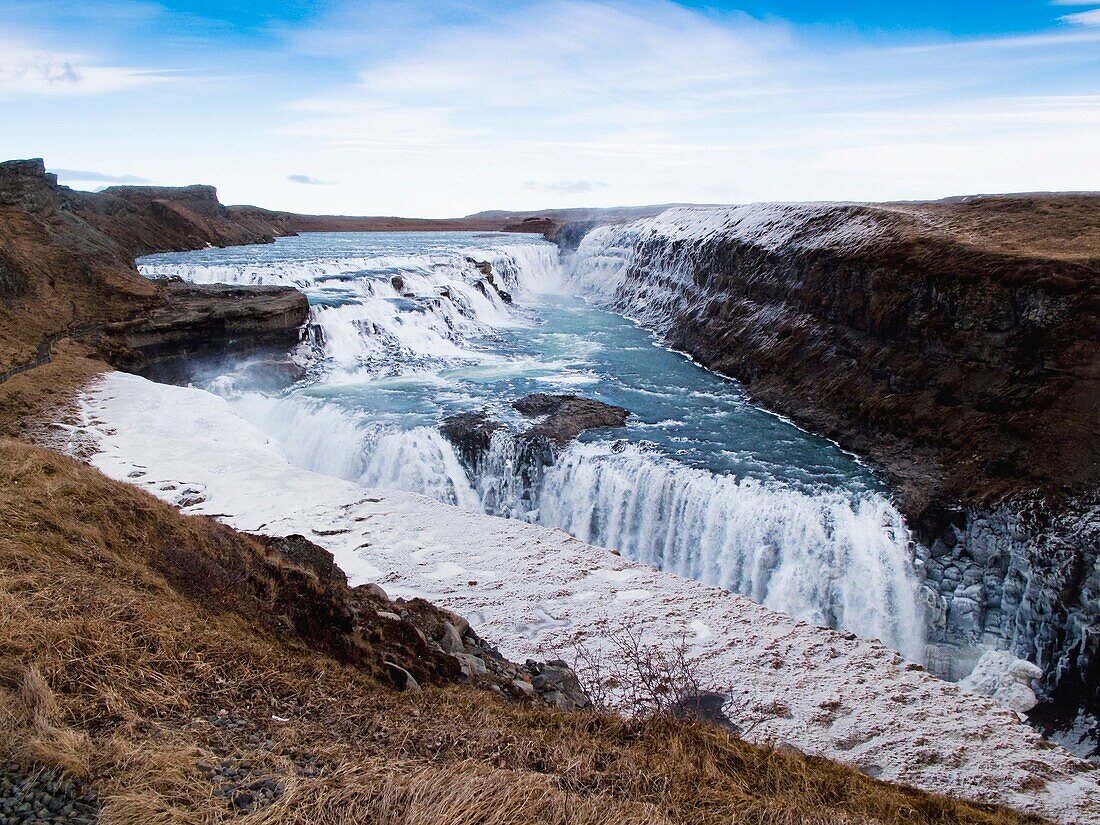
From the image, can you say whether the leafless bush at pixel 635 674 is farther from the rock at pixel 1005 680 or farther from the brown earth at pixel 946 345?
the brown earth at pixel 946 345

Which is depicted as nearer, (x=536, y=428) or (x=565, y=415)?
(x=536, y=428)

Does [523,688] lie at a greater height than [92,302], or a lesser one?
lesser

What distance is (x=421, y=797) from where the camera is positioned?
335cm

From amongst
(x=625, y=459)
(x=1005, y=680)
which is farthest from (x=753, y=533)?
(x=1005, y=680)

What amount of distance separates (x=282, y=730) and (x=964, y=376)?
14.7m

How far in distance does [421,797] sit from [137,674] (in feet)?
6.94

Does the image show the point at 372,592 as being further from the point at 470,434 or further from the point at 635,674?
the point at 470,434

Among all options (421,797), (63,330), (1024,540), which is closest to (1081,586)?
(1024,540)

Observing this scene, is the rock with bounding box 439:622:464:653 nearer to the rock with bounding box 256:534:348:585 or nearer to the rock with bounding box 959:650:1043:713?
the rock with bounding box 256:534:348:585

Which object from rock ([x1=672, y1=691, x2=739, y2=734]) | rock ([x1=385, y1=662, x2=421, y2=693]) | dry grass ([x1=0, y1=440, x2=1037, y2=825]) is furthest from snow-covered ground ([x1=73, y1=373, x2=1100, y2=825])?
rock ([x1=385, y1=662, x2=421, y2=693])

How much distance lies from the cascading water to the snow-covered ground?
1232mm

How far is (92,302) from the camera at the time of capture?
19.4 meters

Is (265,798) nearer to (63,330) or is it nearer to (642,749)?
(642,749)

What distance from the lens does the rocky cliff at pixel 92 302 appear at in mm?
17719
